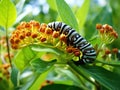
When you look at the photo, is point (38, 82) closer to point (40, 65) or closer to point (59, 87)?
point (59, 87)

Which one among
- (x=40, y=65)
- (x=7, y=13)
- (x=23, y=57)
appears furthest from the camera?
A: (x=23, y=57)

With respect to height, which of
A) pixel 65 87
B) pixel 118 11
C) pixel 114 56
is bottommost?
pixel 65 87

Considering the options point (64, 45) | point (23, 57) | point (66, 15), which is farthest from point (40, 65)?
point (23, 57)

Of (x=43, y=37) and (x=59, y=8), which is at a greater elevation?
(x=59, y=8)

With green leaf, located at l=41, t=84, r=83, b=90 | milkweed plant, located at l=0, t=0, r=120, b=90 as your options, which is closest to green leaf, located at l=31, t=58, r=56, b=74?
milkweed plant, located at l=0, t=0, r=120, b=90

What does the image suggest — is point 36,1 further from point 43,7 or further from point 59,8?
point 59,8

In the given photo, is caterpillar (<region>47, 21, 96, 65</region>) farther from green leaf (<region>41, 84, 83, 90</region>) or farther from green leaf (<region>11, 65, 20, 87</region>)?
green leaf (<region>11, 65, 20, 87</region>)

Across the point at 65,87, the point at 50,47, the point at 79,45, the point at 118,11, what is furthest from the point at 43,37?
the point at 118,11
